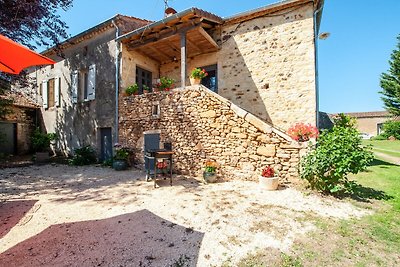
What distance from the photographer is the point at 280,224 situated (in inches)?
132

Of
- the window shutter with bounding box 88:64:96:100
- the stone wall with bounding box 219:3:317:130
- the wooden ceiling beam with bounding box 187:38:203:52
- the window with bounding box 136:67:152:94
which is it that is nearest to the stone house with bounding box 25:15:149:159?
the window shutter with bounding box 88:64:96:100

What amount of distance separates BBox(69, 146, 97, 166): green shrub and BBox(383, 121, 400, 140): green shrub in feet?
81.5

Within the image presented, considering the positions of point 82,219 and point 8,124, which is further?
point 8,124

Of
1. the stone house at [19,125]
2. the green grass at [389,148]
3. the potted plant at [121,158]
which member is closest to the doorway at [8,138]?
the stone house at [19,125]

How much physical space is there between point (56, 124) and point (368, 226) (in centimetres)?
1415

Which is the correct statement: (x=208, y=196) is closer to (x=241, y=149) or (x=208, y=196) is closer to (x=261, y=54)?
(x=241, y=149)

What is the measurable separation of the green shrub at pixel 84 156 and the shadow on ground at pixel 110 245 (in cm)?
700

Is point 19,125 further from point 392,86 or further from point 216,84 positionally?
point 392,86

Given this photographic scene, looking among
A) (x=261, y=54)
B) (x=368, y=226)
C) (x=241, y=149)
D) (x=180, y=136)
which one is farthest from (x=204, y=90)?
(x=368, y=226)

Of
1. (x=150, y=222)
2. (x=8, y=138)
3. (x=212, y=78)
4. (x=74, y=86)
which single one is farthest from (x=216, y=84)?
(x=8, y=138)

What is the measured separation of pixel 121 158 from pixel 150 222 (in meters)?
5.25

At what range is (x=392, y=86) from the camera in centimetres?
1820

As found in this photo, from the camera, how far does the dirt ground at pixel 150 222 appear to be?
257 cm

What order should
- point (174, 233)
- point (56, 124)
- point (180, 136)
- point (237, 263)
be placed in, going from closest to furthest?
point (237, 263)
point (174, 233)
point (180, 136)
point (56, 124)
